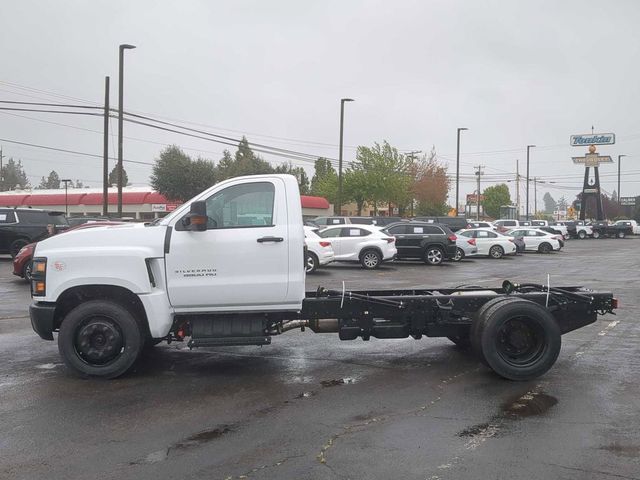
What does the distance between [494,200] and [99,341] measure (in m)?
119

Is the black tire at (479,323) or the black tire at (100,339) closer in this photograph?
the black tire at (100,339)

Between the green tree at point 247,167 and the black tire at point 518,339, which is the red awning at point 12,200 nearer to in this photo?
the green tree at point 247,167

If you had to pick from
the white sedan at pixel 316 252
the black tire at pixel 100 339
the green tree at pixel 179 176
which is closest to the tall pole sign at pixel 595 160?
the green tree at pixel 179 176

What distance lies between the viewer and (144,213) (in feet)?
213

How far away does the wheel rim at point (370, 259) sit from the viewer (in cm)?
2255

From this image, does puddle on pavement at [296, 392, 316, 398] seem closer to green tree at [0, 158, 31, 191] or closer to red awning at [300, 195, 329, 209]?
red awning at [300, 195, 329, 209]

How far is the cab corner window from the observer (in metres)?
6.79

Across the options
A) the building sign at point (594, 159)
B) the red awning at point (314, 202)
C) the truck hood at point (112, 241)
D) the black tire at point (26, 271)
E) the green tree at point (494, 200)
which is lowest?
the black tire at point (26, 271)

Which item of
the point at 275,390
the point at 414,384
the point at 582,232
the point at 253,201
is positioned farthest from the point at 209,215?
the point at 582,232

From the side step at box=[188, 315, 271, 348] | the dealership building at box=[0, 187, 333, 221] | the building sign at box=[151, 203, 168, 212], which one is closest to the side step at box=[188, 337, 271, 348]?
the side step at box=[188, 315, 271, 348]

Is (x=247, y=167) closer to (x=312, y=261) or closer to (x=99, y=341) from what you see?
(x=312, y=261)

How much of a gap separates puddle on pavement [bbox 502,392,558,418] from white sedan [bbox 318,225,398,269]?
1613 centimetres

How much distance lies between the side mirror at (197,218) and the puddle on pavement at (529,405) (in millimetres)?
3491

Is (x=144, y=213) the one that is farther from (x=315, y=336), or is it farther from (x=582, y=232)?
(x=315, y=336)
